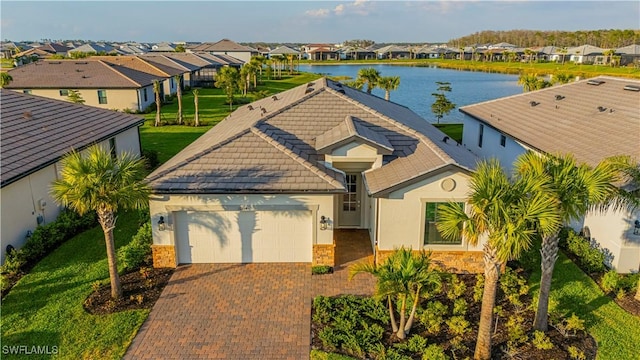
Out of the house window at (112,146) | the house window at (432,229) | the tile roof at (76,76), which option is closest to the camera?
the house window at (432,229)

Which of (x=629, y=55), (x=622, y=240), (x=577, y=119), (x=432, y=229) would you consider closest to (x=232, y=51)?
(x=629, y=55)

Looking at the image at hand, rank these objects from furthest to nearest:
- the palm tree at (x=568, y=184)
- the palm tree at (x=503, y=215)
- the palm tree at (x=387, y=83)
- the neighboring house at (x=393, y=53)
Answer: the neighboring house at (x=393, y=53) < the palm tree at (x=387, y=83) < the palm tree at (x=568, y=184) < the palm tree at (x=503, y=215)

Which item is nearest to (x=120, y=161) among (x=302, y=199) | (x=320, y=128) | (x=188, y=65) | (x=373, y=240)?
(x=302, y=199)

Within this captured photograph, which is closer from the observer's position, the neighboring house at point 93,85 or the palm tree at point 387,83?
the palm tree at point 387,83

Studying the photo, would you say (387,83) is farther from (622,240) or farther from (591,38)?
(591,38)

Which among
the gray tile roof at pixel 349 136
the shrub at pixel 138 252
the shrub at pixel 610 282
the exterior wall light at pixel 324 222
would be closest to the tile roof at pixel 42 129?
the shrub at pixel 138 252

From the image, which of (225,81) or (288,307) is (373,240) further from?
(225,81)

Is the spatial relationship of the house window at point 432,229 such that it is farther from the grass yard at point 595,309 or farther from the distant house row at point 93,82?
the distant house row at point 93,82
